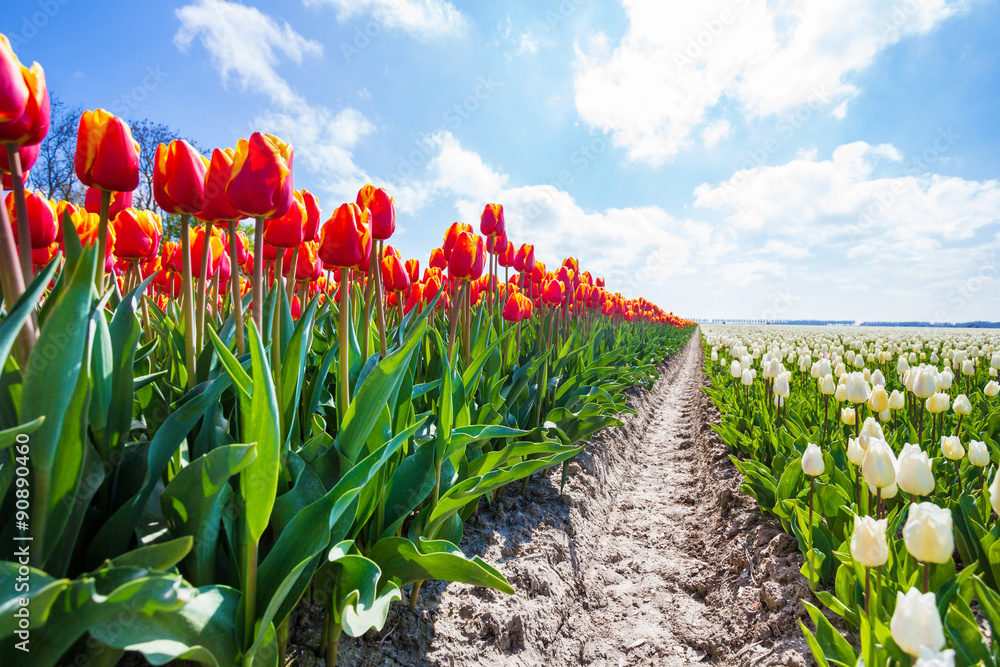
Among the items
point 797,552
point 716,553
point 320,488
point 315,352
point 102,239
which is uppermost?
point 102,239

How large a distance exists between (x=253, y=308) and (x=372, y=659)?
1.13 m

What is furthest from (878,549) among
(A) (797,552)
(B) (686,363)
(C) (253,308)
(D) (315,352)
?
(B) (686,363)

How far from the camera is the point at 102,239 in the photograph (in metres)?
1.13

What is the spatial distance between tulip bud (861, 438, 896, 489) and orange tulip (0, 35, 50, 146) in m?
2.19

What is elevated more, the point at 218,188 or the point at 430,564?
the point at 218,188

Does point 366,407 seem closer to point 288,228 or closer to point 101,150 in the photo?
point 288,228

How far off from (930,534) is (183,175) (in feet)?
6.73

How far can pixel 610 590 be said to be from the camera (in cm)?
260

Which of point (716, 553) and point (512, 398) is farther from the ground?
point (512, 398)

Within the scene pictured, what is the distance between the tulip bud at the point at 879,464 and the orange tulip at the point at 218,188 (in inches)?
77.2

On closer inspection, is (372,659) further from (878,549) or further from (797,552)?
(797,552)

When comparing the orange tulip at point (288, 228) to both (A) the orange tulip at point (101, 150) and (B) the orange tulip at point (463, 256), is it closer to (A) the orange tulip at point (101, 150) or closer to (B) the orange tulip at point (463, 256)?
(A) the orange tulip at point (101, 150)

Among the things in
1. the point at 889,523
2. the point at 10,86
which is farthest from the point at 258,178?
the point at 889,523

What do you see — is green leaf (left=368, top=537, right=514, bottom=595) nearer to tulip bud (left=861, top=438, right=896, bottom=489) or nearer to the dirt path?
the dirt path
